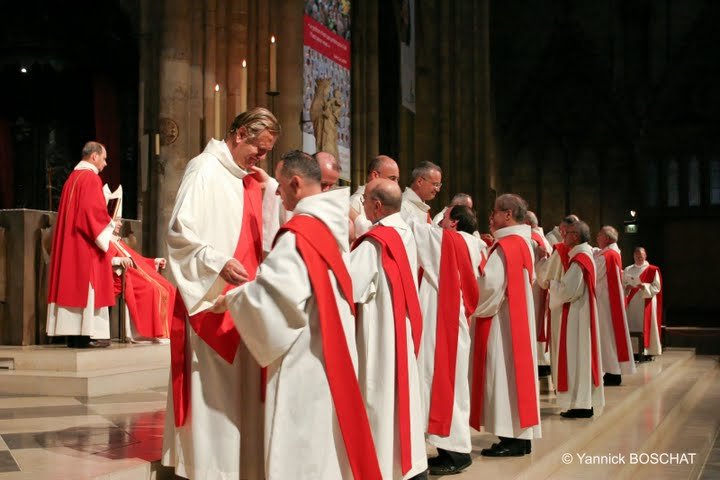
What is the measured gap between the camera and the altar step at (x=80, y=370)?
6.34 m

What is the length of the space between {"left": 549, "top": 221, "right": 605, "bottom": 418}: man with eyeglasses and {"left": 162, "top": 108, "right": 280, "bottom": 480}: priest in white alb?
14.6 feet

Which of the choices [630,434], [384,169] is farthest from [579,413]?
[384,169]

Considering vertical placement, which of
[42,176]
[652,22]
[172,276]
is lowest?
[172,276]

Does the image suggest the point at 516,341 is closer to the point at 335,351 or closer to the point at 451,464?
the point at 451,464

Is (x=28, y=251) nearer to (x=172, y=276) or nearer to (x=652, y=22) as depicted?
(x=172, y=276)

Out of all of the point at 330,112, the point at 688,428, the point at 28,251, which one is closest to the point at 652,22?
the point at 330,112

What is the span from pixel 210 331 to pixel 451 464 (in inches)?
81.4

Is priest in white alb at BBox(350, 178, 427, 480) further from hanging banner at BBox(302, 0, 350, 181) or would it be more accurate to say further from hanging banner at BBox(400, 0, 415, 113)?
hanging banner at BBox(400, 0, 415, 113)

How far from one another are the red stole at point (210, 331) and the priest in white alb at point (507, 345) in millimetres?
2202

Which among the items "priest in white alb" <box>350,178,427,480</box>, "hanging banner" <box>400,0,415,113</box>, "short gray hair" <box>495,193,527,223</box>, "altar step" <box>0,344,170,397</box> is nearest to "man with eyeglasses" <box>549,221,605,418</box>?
"short gray hair" <box>495,193,527,223</box>

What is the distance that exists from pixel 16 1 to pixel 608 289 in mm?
7676

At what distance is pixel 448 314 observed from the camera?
5531 mm

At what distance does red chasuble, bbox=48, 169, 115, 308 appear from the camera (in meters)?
7.10

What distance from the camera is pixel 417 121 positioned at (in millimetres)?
20422
